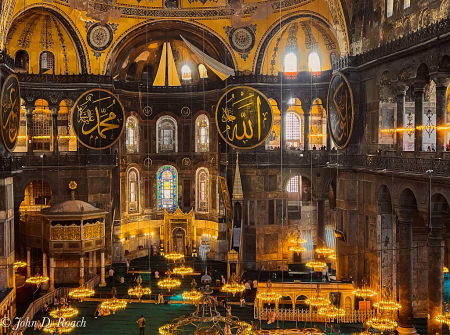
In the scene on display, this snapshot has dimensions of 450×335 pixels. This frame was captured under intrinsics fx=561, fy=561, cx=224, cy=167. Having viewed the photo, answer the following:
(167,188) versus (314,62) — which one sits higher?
(314,62)

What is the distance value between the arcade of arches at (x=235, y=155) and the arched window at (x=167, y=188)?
7cm

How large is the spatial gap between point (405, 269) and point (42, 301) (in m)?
12.3

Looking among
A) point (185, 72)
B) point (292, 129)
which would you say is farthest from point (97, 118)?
point (292, 129)

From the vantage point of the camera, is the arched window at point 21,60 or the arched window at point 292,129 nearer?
the arched window at point 21,60

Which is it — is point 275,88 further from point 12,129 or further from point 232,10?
point 12,129

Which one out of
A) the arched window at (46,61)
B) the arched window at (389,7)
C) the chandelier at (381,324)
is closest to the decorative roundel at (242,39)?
the arched window at (389,7)

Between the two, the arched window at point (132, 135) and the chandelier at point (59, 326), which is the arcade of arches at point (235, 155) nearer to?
the arched window at point (132, 135)

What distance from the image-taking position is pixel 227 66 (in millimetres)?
23922

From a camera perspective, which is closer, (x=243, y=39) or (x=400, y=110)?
(x=400, y=110)

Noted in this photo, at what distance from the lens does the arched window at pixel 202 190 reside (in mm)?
26969

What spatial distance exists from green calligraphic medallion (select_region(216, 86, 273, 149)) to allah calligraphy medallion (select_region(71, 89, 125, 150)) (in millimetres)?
4078

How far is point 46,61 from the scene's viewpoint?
77.9 feet

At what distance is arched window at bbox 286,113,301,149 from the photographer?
28234 millimetres

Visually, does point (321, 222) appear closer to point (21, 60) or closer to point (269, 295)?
point (269, 295)
